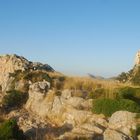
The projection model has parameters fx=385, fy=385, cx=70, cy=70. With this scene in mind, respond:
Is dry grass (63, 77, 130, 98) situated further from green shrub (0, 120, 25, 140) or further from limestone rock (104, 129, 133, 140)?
green shrub (0, 120, 25, 140)

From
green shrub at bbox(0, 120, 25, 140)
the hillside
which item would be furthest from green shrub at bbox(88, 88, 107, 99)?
green shrub at bbox(0, 120, 25, 140)

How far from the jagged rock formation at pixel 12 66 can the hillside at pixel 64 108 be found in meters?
0.18

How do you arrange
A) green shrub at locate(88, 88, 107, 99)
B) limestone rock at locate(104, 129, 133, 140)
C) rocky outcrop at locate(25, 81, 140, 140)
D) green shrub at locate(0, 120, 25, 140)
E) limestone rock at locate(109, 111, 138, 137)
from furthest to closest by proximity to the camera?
1. green shrub at locate(88, 88, 107, 99)
2. limestone rock at locate(109, 111, 138, 137)
3. rocky outcrop at locate(25, 81, 140, 140)
4. limestone rock at locate(104, 129, 133, 140)
5. green shrub at locate(0, 120, 25, 140)

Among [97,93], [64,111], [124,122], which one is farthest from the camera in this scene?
[97,93]

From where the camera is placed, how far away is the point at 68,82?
3438 centimetres

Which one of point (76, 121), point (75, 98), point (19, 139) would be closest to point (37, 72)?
point (75, 98)

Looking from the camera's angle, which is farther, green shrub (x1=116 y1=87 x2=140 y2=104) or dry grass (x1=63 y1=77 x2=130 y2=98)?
dry grass (x1=63 y1=77 x2=130 y2=98)

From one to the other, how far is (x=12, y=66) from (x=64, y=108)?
46.6 feet

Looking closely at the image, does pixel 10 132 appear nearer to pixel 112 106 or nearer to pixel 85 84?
pixel 112 106

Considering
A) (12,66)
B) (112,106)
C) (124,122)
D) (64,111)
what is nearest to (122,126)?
(124,122)

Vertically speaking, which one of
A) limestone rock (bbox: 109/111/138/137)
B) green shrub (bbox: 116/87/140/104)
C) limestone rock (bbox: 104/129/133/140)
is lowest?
limestone rock (bbox: 104/129/133/140)

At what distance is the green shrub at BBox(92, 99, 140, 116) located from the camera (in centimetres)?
2527

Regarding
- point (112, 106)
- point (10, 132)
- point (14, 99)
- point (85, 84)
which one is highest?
point (85, 84)

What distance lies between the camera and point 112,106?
85.4 ft
